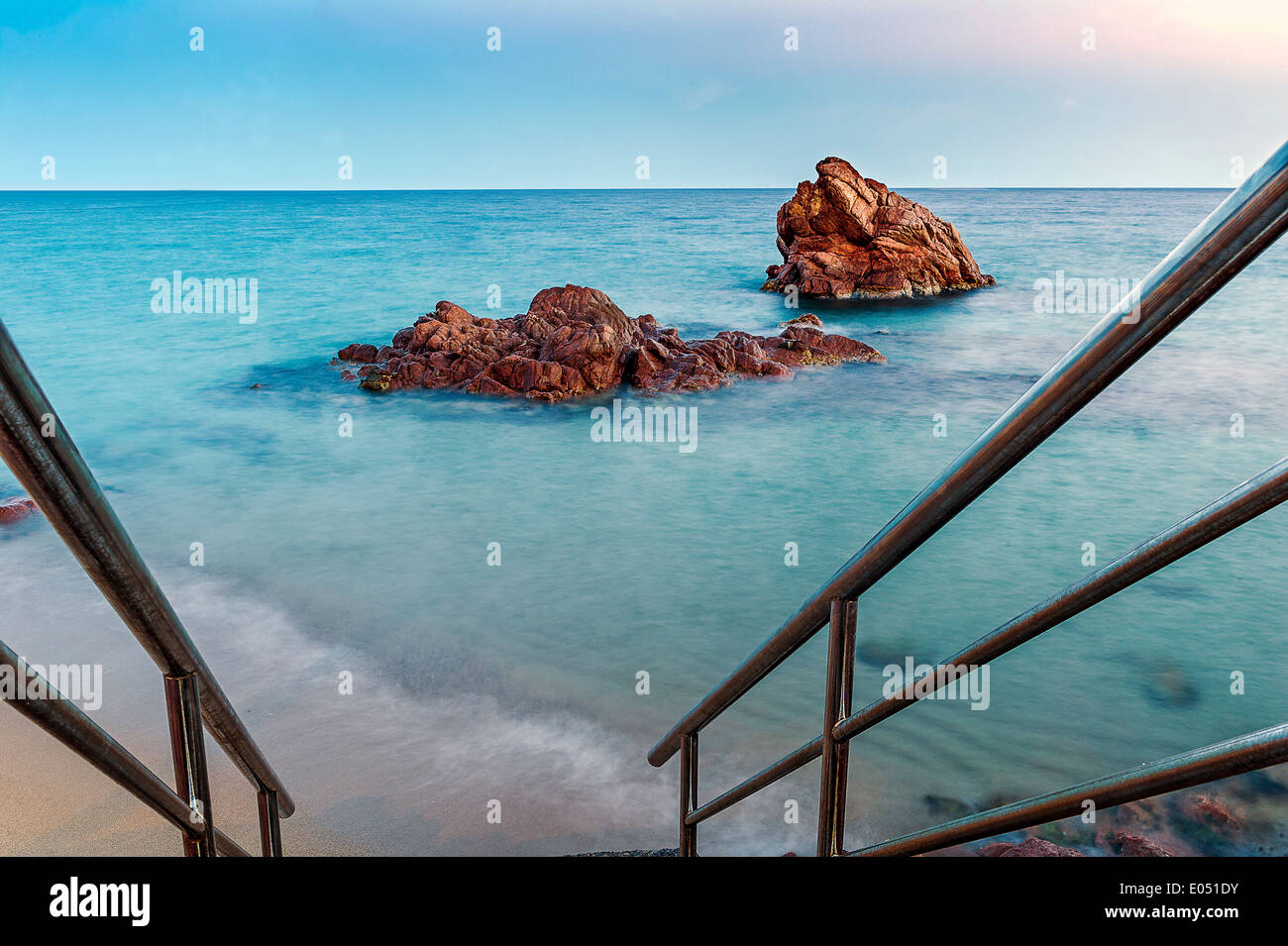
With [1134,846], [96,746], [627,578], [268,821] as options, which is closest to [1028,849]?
[1134,846]

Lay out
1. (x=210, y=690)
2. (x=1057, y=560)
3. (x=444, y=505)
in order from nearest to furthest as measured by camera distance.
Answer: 1. (x=210, y=690)
2. (x=1057, y=560)
3. (x=444, y=505)

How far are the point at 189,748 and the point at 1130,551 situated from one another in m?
1.40

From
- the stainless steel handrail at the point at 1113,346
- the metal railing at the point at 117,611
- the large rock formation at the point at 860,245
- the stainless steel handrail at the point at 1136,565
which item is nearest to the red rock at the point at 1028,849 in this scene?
the stainless steel handrail at the point at 1136,565

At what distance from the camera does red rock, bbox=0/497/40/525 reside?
9727 millimetres

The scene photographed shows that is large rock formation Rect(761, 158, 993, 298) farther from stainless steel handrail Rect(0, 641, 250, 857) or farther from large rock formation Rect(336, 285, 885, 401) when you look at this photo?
stainless steel handrail Rect(0, 641, 250, 857)

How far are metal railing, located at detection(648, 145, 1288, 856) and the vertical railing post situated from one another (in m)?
1.38

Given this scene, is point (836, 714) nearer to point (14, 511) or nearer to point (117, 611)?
point (117, 611)

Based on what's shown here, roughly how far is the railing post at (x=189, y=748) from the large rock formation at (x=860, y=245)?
2483 cm

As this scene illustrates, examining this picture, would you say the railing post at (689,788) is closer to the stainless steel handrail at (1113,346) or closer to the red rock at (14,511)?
the stainless steel handrail at (1113,346)

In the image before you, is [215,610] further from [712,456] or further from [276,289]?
[276,289]

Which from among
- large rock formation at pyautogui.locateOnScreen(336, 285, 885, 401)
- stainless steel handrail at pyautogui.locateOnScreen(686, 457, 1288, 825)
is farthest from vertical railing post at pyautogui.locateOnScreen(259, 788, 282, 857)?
large rock formation at pyautogui.locateOnScreen(336, 285, 885, 401)

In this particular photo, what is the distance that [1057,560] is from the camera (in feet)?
29.8
